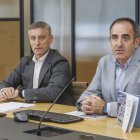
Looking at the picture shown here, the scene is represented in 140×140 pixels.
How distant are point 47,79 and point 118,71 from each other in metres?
0.91

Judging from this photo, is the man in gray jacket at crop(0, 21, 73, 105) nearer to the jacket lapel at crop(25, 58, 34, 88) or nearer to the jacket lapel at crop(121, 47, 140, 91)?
the jacket lapel at crop(25, 58, 34, 88)

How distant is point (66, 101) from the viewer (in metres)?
3.46

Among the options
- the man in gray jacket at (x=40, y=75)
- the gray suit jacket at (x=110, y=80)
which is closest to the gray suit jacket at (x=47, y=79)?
the man in gray jacket at (x=40, y=75)

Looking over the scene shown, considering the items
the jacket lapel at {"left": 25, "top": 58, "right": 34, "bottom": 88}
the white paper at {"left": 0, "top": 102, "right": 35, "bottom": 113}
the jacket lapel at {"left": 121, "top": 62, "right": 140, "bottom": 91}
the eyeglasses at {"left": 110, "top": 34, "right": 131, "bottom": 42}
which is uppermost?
the eyeglasses at {"left": 110, "top": 34, "right": 131, "bottom": 42}

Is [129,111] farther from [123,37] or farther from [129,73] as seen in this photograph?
[123,37]

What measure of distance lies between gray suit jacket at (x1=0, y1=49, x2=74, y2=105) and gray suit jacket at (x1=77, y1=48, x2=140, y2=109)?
48 cm

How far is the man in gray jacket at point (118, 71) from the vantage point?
2.63 m

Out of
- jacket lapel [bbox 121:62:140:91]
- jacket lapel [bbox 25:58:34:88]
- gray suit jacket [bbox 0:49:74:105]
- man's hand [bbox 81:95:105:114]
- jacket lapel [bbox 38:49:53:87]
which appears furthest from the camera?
jacket lapel [bbox 25:58:34:88]

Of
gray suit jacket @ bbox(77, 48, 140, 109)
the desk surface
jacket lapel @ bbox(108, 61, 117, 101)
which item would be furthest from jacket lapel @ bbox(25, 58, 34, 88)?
the desk surface

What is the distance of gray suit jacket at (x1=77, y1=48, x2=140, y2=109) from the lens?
2664 mm

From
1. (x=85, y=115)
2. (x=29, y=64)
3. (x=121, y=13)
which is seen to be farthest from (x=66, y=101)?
(x=121, y=13)

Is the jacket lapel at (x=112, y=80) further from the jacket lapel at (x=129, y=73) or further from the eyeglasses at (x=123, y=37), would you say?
the eyeglasses at (x=123, y=37)

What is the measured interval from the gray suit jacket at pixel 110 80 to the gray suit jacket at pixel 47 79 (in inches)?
19.0

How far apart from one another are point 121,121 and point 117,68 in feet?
2.61
